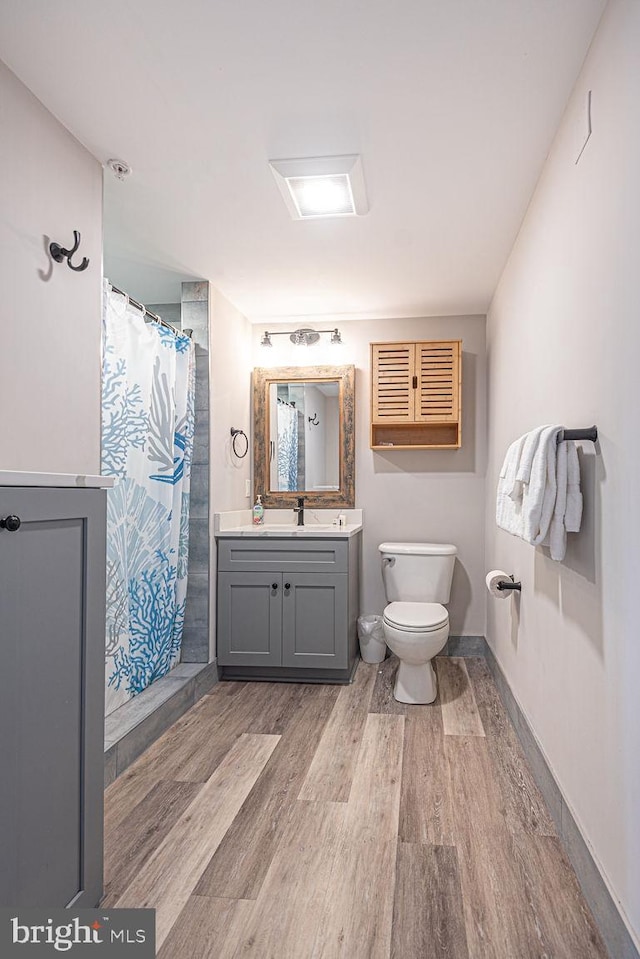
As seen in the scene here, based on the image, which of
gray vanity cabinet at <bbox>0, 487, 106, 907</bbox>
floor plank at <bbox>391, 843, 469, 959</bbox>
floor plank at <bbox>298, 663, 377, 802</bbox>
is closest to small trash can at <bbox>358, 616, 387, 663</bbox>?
floor plank at <bbox>298, 663, 377, 802</bbox>

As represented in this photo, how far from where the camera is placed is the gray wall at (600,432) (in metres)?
1.32

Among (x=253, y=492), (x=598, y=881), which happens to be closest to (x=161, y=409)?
(x=253, y=492)

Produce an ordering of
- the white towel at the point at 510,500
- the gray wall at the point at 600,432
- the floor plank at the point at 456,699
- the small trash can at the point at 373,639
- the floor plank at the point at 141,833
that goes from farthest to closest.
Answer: the small trash can at the point at 373,639 → the floor plank at the point at 456,699 → the white towel at the point at 510,500 → the floor plank at the point at 141,833 → the gray wall at the point at 600,432

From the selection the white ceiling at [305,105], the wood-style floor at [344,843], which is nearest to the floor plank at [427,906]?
the wood-style floor at [344,843]

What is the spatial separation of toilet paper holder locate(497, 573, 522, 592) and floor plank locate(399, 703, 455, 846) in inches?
27.7

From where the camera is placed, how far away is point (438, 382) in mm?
3875

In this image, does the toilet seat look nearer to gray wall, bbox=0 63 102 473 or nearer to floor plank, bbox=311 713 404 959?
floor plank, bbox=311 713 404 959

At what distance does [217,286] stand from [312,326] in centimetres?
87

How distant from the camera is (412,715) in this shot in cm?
294

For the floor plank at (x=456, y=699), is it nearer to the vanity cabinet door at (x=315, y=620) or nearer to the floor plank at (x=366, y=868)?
the floor plank at (x=366, y=868)

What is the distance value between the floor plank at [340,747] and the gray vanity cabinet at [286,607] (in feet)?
0.65

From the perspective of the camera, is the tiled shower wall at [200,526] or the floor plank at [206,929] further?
the tiled shower wall at [200,526]

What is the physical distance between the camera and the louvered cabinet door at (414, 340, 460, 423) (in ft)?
12.6

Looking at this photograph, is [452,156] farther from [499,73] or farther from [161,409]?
[161,409]
